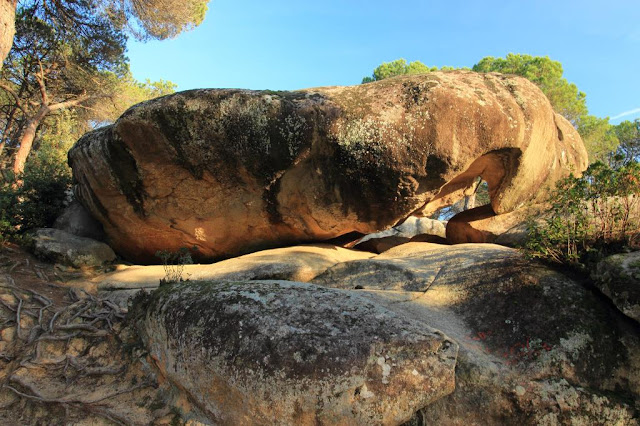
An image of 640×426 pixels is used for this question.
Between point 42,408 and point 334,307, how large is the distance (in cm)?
334

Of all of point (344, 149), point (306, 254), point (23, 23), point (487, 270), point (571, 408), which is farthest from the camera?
point (23, 23)

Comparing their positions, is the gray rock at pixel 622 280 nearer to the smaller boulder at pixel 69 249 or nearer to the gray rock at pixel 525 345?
the gray rock at pixel 525 345

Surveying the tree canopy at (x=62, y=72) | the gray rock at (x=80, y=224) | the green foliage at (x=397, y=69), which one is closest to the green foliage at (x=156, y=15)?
the tree canopy at (x=62, y=72)

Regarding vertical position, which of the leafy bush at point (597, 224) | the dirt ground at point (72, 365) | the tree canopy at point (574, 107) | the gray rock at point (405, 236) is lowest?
the dirt ground at point (72, 365)

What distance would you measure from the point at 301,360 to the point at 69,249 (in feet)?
22.3

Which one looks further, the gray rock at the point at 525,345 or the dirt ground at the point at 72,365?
the dirt ground at the point at 72,365

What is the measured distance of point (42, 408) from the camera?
440 centimetres

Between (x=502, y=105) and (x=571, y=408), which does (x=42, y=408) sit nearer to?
(x=571, y=408)

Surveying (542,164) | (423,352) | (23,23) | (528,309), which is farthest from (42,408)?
(23,23)

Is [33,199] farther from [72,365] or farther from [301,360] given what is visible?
[301,360]

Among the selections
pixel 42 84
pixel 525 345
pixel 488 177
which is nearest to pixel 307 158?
pixel 488 177

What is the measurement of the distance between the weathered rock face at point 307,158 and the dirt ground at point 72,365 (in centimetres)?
271

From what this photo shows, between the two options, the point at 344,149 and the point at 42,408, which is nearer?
the point at 42,408

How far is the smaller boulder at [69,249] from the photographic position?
828cm
